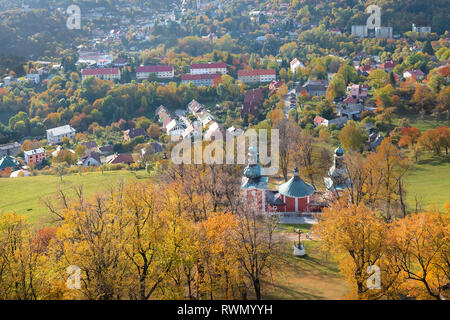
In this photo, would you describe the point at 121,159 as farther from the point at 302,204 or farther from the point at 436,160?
the point at 436,160

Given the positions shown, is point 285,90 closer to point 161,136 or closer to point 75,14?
point 161,136

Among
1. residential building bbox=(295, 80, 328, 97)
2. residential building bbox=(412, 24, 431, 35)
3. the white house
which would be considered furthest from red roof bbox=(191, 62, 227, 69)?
residential building bbox=(412, 24, 431, 35)

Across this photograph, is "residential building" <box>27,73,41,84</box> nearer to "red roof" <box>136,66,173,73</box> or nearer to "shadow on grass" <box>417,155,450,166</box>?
"red roof" <box>136,66,173,73</box>

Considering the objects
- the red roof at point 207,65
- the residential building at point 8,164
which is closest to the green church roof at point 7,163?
the residential building at point 8,164

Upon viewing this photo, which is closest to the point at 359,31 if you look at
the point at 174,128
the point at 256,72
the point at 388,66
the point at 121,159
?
the point at 388,66
